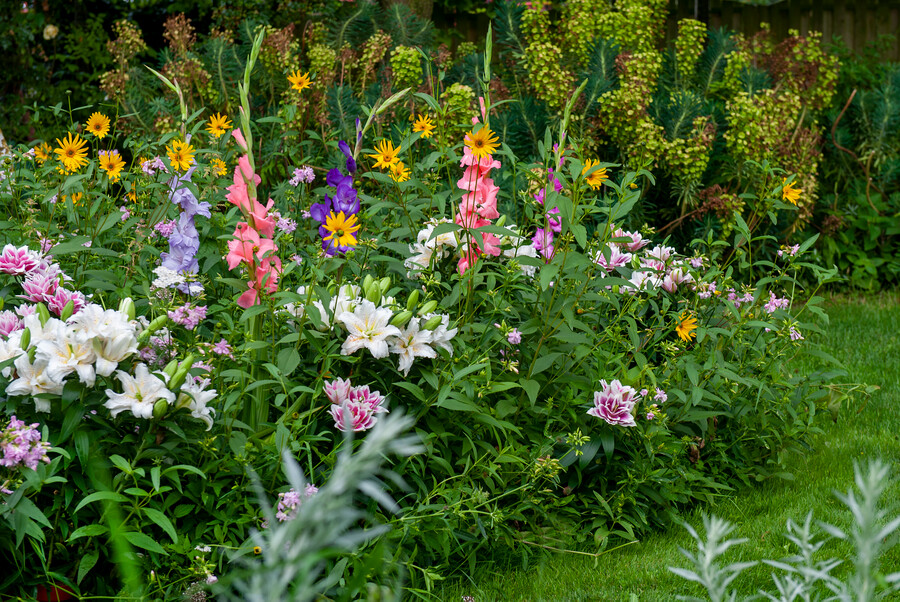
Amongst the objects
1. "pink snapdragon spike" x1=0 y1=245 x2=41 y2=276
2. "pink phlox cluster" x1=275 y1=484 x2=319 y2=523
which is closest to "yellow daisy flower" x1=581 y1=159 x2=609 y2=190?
"pink phlox cluster" x1=275 y1=484 x2=319 y2=523

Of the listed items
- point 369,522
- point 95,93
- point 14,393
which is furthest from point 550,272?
point 95,93

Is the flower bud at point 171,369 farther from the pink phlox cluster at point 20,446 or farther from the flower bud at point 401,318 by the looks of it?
the flower bud at point 401,318

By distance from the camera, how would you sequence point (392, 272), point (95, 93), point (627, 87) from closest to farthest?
point (392, 272) < point (627, 87) < point (95, 93)

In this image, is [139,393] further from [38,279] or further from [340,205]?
A: [340,205]

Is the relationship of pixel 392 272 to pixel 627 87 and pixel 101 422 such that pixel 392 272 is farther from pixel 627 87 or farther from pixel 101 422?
pixel 627 87

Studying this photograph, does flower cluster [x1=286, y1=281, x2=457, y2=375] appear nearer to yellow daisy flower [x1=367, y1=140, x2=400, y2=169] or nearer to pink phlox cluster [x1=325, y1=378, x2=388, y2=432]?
pink phlox cluster [x1=325, y1=378, x2=388, y2=432]

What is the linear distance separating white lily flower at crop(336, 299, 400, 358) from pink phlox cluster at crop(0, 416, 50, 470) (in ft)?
2.55

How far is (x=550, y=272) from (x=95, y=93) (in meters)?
6.83

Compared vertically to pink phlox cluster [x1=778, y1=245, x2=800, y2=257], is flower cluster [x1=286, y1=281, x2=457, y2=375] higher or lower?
higher

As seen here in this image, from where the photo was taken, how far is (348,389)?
2295mm

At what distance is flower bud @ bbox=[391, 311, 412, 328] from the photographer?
229 cm

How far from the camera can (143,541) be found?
6.41ft

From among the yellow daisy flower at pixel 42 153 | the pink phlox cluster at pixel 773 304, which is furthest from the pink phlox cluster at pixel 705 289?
the yellow daisy flower at pixel 42 153

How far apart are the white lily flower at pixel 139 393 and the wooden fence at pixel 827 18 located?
8451mm
